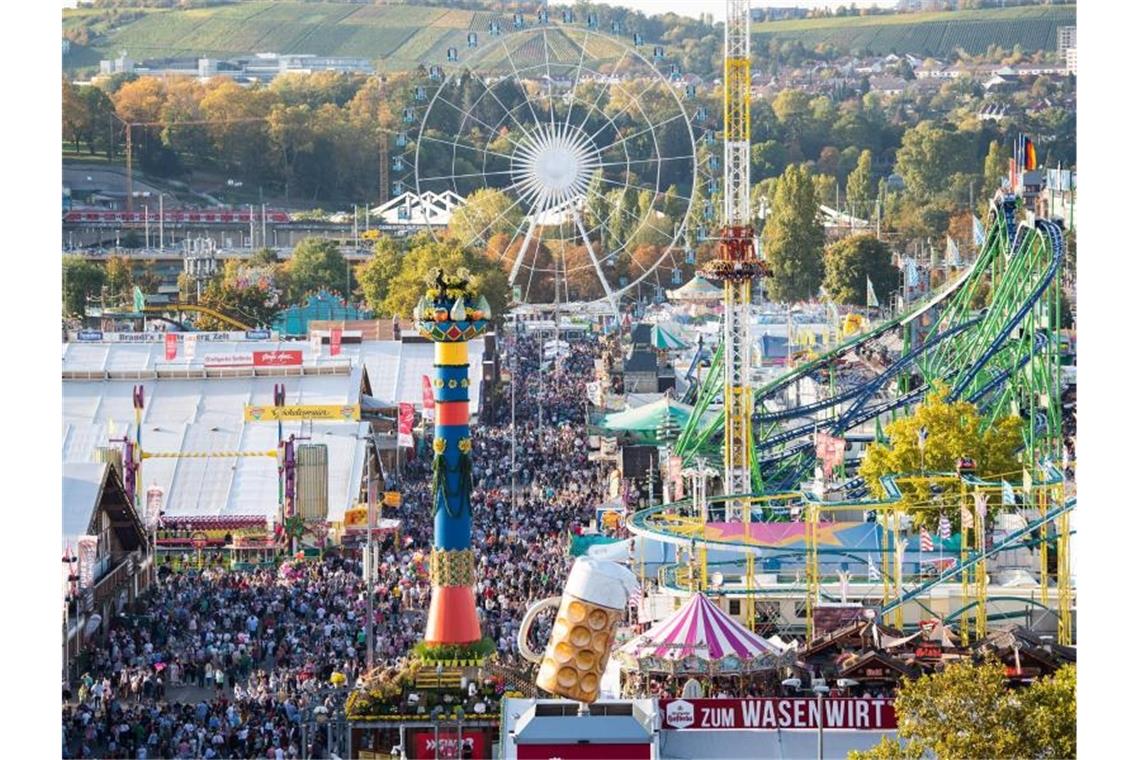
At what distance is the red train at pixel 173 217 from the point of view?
384 feet

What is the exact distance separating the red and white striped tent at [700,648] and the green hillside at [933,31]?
109096mm

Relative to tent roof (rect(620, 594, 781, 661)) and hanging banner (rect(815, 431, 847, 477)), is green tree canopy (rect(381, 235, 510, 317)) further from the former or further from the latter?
tent roof (rect(620, 594, 781, 661))

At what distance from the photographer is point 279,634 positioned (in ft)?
115

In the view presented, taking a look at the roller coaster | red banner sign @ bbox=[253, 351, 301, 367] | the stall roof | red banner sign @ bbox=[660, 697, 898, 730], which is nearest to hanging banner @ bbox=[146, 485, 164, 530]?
the stall roof

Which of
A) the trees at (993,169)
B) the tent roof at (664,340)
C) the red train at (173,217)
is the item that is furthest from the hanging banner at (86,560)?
the trees at (993,169)

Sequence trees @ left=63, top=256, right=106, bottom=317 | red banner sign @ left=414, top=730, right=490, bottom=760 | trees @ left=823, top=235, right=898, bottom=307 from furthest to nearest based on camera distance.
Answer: trees @ left=823, top=235, right=898, bottom=307 < trees @ left=63, top=256, right=106, bottom=317 < red banner sign @ left=414, top=730, right=490, bottom=760

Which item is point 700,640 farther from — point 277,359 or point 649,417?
point 277,359

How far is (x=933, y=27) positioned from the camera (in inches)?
6156

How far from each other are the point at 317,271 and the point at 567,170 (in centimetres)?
1425

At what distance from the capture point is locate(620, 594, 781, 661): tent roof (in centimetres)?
2983

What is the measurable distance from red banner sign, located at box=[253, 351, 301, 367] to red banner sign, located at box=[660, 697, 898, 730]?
24764 millimetres

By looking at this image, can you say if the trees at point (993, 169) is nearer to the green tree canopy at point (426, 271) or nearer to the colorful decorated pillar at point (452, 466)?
the green tree canopy at point (426, 271)

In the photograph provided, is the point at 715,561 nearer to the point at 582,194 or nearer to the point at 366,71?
the point at 582,194

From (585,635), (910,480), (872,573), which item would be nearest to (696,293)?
(910,480)
